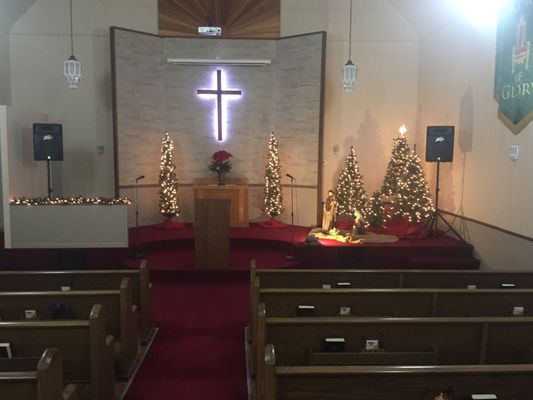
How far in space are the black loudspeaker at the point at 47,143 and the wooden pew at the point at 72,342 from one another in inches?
227

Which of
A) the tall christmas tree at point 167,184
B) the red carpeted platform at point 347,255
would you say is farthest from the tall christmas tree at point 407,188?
the tall christmas tree at point 167,184

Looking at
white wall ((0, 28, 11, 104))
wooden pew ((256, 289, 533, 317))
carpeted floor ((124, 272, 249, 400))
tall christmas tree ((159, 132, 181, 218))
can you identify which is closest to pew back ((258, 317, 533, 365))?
wooden pew ((256, 289, 533, 317))

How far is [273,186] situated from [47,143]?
13.3 feet

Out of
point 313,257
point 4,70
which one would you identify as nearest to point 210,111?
→ point 4,70

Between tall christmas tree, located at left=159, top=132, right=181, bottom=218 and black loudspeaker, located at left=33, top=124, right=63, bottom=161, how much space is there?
191 cm

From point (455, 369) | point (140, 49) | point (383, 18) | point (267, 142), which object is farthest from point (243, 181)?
point (455, 369)

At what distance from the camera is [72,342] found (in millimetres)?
2824

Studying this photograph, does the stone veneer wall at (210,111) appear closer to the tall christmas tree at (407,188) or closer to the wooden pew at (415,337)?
the tall christmas tree at (407,188)

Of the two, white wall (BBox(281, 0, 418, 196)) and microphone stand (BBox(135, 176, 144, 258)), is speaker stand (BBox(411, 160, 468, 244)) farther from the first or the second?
microphone stand (BBox(135, 176, 144, 258))

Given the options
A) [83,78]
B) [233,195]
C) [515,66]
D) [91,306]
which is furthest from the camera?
[83,78]

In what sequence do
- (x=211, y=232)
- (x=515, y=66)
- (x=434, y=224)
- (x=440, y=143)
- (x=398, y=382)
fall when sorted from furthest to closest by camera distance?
(x=434, y=224) → (x=440, y=143) → (x=211, y=232) → (x=515, y=66) → (x=398, y=382)

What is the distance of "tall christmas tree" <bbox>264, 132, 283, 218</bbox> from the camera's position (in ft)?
30.5

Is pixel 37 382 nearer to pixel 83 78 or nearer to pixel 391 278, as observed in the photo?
pixel 391 278

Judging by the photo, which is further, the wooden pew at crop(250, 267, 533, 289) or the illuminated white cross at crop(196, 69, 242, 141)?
the illuminated white cross at crop(196, 69, 242, 141)
